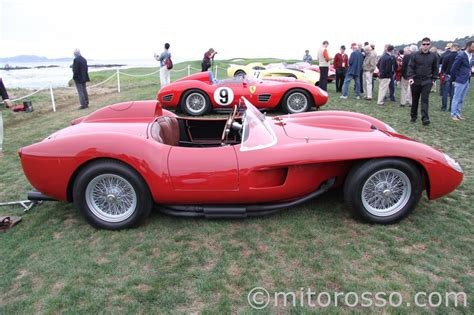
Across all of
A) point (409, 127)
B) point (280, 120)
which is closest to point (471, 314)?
point (280, 120)

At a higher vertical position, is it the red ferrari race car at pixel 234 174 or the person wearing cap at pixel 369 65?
the person wearing cap at pixel 369 65

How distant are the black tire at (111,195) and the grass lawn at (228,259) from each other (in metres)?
0.14

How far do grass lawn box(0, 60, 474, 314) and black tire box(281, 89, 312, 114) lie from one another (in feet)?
16.6

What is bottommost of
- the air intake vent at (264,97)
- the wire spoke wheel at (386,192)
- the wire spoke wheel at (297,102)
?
the wire spoke wheel at (386,192)

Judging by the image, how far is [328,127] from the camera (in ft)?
13.3

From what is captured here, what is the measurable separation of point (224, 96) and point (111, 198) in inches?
228

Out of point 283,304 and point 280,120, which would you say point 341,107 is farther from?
point 283,304

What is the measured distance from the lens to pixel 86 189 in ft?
11.5

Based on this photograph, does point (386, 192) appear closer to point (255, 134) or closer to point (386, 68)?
point (255, 134)

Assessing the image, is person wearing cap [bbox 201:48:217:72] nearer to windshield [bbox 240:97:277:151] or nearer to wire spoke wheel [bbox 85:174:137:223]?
windshield [bbox 240:97:277:151]

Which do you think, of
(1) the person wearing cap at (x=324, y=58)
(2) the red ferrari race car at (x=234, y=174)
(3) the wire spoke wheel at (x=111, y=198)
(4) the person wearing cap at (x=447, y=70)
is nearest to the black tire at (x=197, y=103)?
(1) the person wearing cap at (x=324, y=58)

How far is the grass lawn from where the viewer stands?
2.59 metres

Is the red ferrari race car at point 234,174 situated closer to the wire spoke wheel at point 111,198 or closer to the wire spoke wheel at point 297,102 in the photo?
the wire spoke wheel at point 111,198

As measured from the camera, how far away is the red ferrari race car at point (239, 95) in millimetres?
8875
